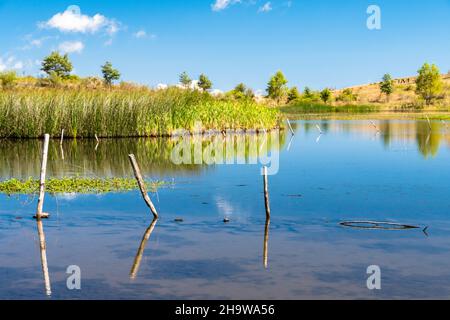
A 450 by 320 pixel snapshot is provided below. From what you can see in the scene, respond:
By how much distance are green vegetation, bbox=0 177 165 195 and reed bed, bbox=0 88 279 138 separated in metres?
16.4

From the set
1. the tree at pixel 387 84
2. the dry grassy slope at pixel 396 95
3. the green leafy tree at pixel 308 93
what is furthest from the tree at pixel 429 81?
the green leafy tree at pixel 308 93

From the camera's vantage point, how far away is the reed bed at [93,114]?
3416 cm

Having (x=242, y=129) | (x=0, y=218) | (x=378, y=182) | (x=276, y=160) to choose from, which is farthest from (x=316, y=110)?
(x=0, y=218)

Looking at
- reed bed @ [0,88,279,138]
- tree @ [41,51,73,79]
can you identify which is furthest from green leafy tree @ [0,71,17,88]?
reed bed @ [0,88,279,138]

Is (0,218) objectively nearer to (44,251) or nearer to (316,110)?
(44,251)

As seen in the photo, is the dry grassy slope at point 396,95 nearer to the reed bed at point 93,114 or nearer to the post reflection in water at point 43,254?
the reed bed at point 93,114

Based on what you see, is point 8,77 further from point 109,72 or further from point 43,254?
point 43,254

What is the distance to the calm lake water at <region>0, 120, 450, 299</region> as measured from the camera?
898 cm

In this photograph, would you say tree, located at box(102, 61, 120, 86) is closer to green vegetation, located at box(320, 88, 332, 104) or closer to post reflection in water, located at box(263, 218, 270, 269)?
green vegetation, located at box(320, 88, 332, 104)

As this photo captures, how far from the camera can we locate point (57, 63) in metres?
94.0

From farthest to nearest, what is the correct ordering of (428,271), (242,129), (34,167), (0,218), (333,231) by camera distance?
1. (242,129)
2. (34,167)
3. (0,218)
4. (333,231)
5. (428,271)

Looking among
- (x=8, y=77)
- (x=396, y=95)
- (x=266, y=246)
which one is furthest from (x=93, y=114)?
(x=396, y=95)

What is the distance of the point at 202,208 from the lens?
14633 millimetres
